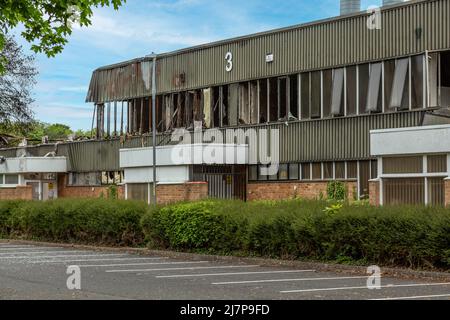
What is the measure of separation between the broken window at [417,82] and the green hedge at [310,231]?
739 centimetres

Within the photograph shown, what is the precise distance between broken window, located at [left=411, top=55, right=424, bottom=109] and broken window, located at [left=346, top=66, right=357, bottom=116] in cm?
263

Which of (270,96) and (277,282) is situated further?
(270,96)

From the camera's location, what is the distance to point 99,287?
565 inches

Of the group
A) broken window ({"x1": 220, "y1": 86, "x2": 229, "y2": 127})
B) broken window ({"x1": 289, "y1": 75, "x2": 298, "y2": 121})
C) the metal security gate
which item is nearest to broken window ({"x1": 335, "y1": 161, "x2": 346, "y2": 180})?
broken window ({"x1": 289, "y1": 75, "x2": 298, "y2": 121})

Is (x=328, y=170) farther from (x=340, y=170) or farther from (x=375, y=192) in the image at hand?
(x=375, y=192)

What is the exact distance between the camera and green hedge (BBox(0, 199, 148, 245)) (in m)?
25.2

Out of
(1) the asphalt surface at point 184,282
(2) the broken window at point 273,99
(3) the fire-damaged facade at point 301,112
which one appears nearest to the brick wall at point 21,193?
(3) the fire-damaged facade at point 301,112

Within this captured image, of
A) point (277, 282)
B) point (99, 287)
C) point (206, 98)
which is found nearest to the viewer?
point (99, 287)

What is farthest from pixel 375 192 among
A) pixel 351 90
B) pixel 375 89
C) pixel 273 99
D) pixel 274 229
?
pixel 273 99

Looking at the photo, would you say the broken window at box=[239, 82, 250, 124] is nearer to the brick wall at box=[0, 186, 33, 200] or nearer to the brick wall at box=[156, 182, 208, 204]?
the brick wall at box=[156, 182, 208, 204]

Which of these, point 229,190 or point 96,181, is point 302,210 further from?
point 96,181

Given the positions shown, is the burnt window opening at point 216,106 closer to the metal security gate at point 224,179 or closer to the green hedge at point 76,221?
the metal security gate at point 224,179

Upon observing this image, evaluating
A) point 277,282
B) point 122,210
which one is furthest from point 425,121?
point 277,282

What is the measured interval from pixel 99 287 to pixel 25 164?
30.6 meters
